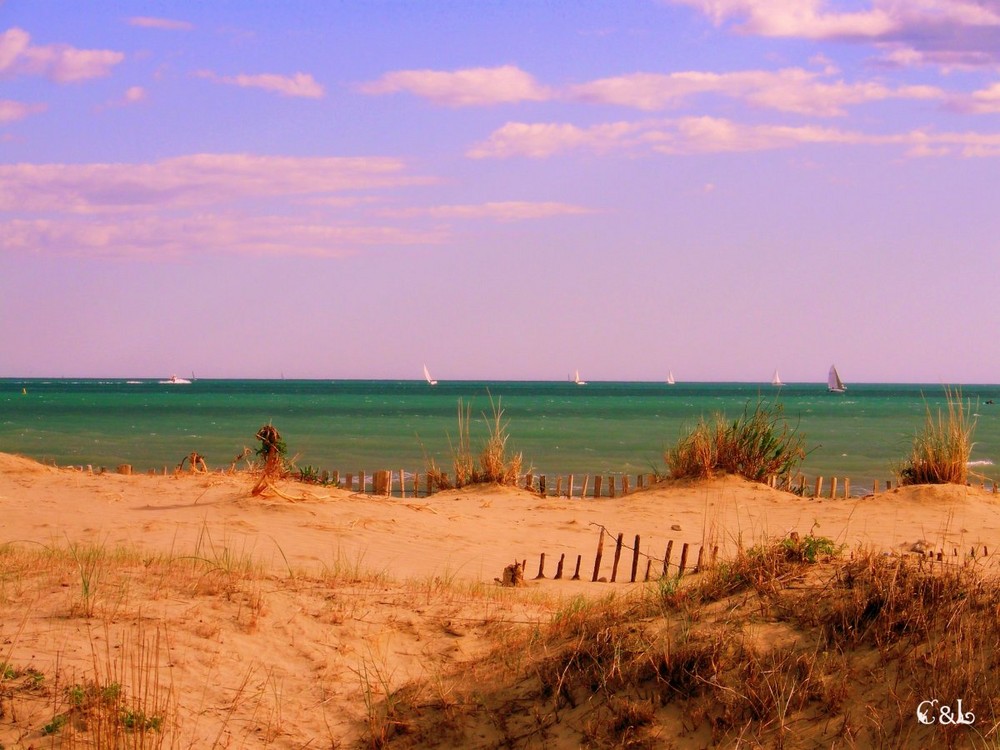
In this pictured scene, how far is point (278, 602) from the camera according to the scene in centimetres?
697

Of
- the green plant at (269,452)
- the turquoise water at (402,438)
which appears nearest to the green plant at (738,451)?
the turquoise water at (402,438)

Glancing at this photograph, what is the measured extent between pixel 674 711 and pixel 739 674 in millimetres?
380

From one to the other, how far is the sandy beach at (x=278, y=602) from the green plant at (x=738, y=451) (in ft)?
9.12

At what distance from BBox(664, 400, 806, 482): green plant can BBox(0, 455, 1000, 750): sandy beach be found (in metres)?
2.78

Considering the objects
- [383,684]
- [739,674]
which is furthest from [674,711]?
[383,684]

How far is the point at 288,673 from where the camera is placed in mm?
6023

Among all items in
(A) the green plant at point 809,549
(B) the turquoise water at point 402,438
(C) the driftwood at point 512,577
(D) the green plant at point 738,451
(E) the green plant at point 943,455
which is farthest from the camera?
(B) the turquoise water at point 402,438

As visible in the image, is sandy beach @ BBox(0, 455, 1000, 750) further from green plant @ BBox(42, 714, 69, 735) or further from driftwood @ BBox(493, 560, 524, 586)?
driftwood @ BBox(493, 560, 524, 586)

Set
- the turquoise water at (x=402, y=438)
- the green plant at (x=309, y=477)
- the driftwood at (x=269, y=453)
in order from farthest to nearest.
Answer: the turquoise water at (x=402, y=438) < the green plant at (x=309, y=477) < the driftwood at (x=269, y=453)

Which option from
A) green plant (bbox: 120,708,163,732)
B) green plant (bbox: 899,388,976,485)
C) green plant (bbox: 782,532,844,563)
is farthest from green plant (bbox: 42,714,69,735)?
green plant (bbox: 899,388,976,485)

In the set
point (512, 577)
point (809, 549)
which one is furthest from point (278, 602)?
point (809, 549)

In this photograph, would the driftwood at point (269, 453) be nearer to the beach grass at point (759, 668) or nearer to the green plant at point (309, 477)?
the green plant at point (309, 477)

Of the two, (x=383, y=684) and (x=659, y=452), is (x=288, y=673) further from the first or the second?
(x=659, y=452)

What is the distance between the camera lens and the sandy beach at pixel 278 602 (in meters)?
5.40
